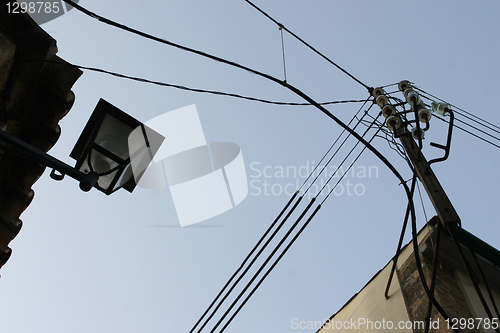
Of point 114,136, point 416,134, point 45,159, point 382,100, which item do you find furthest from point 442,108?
point 45,159

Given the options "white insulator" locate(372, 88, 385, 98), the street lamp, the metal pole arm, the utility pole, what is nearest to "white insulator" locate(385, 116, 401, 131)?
the utility pole

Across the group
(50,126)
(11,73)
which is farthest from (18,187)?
(11,73)

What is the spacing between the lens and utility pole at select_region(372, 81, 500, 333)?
277 centimetres

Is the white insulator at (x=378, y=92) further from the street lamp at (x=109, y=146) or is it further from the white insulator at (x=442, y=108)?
the street lamp at (x=109, y=146)

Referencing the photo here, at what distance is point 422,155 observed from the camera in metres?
3.39

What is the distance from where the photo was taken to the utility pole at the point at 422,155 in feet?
9.07

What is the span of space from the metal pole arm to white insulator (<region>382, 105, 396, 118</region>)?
9.77 ft

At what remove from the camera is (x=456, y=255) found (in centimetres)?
471

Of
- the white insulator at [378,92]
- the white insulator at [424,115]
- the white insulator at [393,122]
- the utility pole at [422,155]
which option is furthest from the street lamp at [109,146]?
the white insulator at [378,92]

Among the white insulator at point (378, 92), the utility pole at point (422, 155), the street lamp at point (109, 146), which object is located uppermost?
the white insulator at point (378, 92)

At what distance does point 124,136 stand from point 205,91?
1182 mm

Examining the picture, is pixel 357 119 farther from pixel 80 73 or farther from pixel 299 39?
pixel 80 73

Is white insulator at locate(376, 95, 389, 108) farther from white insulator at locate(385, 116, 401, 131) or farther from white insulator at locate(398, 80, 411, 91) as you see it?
white insulator at locate(385, 116, 401, 131)

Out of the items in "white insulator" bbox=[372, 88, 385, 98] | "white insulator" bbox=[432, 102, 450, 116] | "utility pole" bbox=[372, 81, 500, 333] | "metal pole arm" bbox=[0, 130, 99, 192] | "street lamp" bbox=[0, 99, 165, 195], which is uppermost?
"white insulator" bbox=[372, 88, 385, 98]
